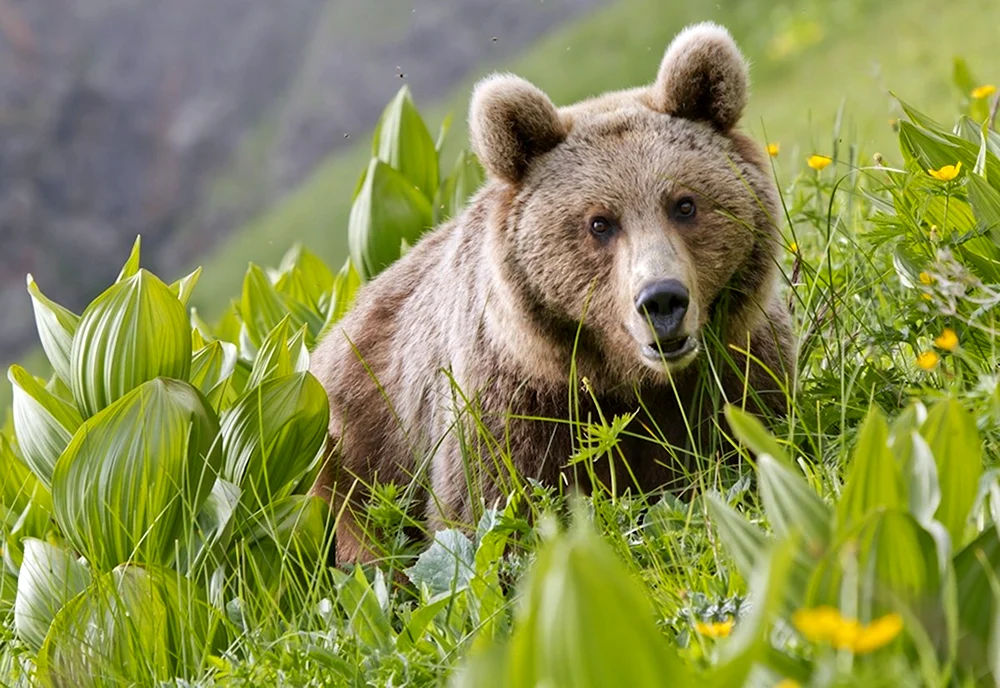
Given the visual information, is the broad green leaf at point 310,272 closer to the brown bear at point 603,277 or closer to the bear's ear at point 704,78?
the brown bear at point 603,277

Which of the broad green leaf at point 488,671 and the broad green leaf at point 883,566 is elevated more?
the broad green leaf at point 488,671

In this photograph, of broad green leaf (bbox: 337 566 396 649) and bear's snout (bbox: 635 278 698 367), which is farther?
bear's snout (bbox: 635 278 698 367)

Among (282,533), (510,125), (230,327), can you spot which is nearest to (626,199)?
(510,125)

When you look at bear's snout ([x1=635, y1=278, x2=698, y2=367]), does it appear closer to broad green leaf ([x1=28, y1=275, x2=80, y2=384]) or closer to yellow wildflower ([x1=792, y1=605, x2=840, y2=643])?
yellow wildflower ([x1=792, y1=605, x2=840, y2=643])

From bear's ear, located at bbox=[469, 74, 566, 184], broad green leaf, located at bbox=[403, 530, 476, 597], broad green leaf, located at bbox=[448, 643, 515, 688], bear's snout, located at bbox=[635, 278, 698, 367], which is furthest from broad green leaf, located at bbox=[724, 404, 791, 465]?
bear's ear, located at bbox=[469, 74, 566, 184]

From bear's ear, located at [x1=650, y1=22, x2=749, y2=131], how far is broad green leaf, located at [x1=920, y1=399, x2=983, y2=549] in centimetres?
173

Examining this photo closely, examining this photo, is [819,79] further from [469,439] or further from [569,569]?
[569,569]

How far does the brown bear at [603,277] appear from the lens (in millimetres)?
3297

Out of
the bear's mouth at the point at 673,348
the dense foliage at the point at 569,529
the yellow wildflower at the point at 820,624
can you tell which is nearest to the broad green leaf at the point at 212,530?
the dense foliage at the point at 569,529

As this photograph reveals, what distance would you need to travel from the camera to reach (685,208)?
10.9 ft

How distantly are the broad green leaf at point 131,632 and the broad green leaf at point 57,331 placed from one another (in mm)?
929

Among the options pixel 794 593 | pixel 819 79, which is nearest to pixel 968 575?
pixel 794 593

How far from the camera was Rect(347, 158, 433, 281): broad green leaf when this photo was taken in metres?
5.01

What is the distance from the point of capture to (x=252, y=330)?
4.87m
